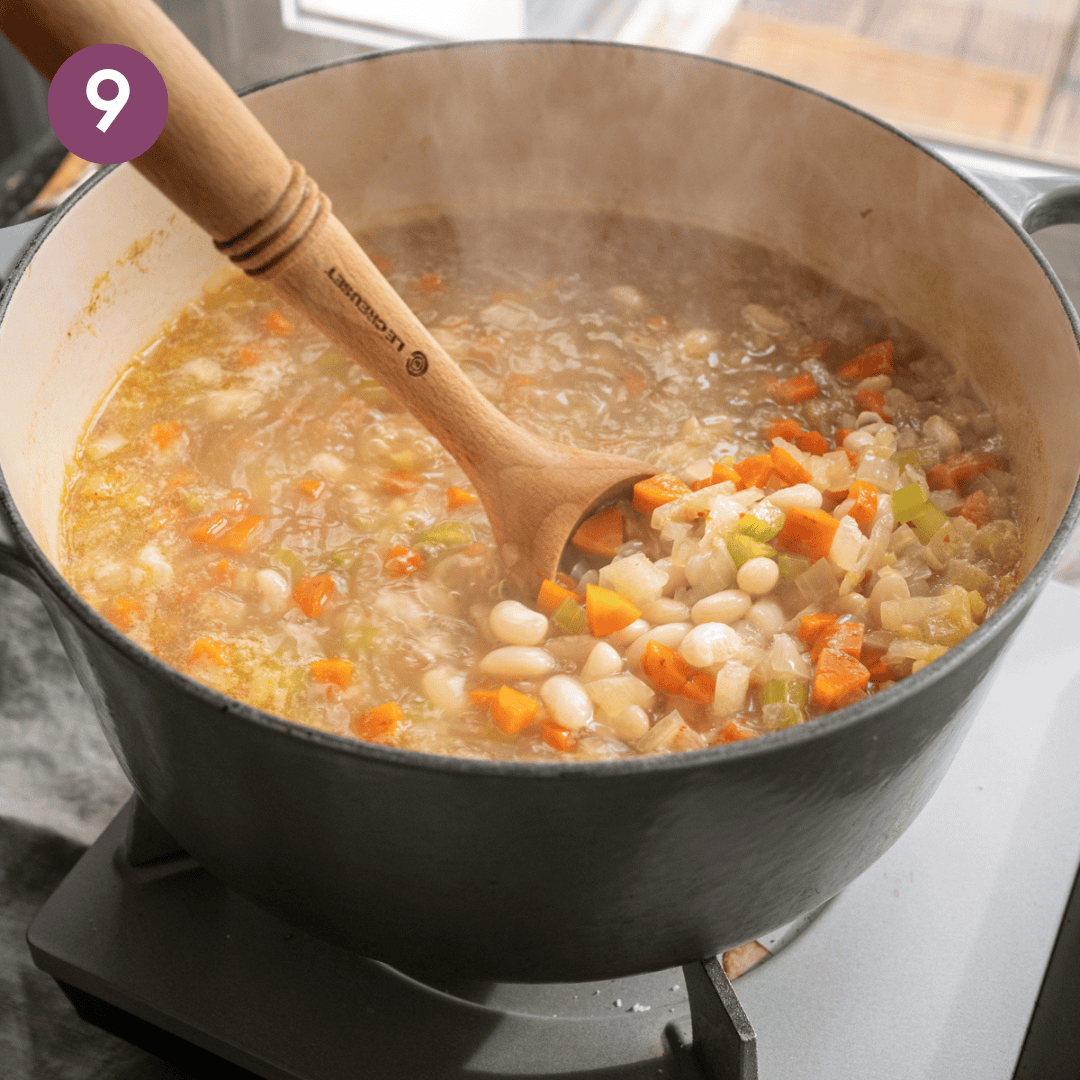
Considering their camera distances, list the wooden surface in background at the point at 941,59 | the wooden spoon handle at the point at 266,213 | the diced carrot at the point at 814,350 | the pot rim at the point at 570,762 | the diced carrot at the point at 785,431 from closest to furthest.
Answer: the pot rim at the point at 570,762
the wooden spoon handle at the point at 266,213
the diced carrot at the point at 785,431
the diced carrot at the point at 814,350
the wooden surface in background at the point at 941,59

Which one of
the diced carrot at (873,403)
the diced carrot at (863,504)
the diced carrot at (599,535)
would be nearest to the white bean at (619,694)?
the diced carrot at (599,535)

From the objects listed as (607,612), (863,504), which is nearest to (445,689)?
(607,612)

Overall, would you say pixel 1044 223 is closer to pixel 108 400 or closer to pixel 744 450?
pixel 744 450

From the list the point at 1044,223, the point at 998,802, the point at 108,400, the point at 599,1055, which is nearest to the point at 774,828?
the point at 599,1055

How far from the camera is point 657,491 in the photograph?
4.00 ft

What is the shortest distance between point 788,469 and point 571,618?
12.8 inches

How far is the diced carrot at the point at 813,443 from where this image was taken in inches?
52.9

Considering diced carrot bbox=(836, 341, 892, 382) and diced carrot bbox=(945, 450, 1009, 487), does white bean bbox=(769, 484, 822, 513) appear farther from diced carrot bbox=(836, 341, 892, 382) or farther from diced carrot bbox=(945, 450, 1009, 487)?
diced carrot bbox=(836, 341, 892, 382)

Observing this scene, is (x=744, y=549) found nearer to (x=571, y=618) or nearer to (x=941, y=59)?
(x=571, y=618)

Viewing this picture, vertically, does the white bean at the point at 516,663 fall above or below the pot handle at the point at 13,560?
below

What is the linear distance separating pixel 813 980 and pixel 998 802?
0.34 m

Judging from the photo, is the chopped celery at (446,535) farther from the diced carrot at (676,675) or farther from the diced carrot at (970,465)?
the diced carrot at (970,465)

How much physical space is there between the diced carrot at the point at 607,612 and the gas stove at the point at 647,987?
0.33m

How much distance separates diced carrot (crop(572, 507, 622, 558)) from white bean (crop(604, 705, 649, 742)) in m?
0.24
